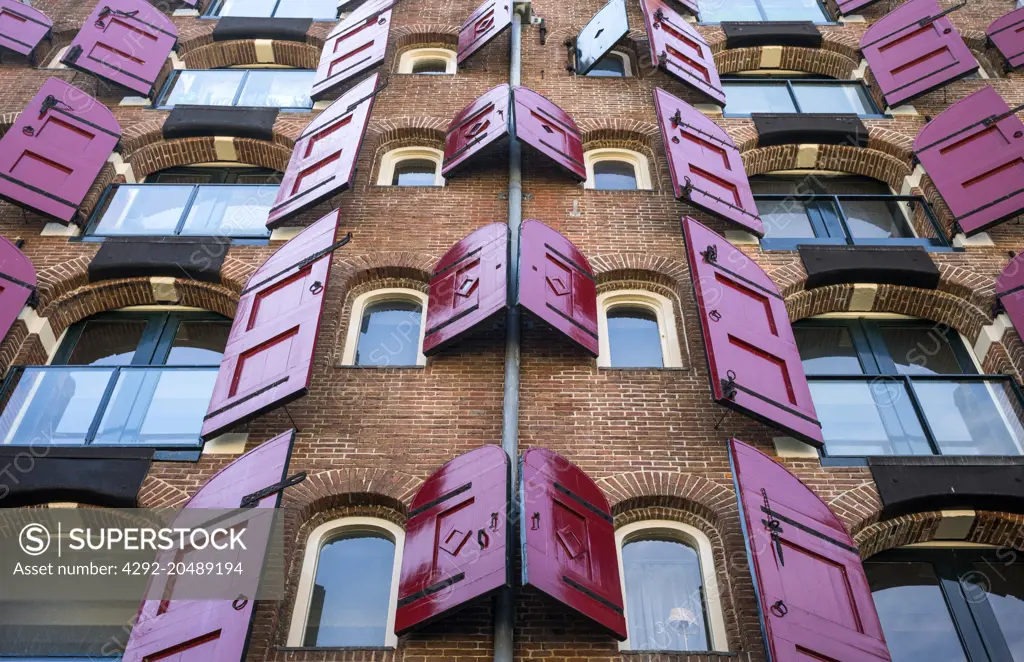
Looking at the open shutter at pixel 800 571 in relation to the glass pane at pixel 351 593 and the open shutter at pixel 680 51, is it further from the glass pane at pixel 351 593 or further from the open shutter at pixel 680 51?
the open shutter at pixel 680 51

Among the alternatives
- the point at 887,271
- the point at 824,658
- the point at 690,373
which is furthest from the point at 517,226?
the point at 824,658

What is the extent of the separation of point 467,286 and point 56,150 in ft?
23.2

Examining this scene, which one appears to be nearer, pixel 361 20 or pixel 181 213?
pixel 181 213

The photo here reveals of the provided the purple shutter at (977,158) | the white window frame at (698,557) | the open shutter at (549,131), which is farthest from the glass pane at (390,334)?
the purple shutter at (977,158)

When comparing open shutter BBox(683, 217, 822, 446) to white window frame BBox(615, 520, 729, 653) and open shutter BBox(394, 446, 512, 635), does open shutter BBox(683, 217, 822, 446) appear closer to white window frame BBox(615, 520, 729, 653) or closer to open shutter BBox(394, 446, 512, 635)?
white window frame BBox(615, 520, 729, 653)

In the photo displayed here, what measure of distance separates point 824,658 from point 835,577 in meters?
1.02

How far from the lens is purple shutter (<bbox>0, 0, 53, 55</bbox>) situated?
1845 cm

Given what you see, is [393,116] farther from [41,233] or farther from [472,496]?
[472,496]

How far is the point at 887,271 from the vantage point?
13797mm

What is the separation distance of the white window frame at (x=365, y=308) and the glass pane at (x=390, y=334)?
0.16ft

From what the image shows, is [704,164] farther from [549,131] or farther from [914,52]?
[914,52]

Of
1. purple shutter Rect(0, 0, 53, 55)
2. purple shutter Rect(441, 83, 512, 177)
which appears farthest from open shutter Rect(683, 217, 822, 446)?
purple shutter Rect(0, 0, 53, 55)

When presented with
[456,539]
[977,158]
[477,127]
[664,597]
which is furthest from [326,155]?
[977,158]

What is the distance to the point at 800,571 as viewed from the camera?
31.1 ft
